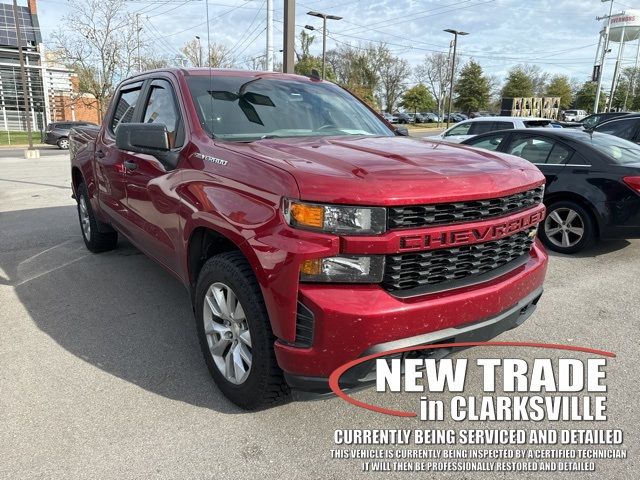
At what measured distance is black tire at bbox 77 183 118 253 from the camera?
564cm

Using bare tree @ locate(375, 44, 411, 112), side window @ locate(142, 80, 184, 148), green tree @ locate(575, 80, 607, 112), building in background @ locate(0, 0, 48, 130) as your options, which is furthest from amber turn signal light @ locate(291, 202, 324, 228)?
green tree @ locate(575, 80, 607, 112)

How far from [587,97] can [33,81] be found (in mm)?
72728

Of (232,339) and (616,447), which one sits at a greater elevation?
(232,339)

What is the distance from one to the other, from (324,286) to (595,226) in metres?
4.80

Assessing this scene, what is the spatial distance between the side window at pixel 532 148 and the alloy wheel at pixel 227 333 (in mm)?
5139

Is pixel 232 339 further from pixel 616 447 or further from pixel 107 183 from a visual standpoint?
pixel 107 183

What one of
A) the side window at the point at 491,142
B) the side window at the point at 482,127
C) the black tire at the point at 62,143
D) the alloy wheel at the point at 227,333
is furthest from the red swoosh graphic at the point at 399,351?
the black tire at the point at 62,143

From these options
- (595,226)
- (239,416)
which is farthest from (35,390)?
(595,226)

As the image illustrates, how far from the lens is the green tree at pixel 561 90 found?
7525 centimetres

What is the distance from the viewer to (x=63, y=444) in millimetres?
2490

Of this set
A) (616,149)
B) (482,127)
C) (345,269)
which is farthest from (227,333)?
(482,127)

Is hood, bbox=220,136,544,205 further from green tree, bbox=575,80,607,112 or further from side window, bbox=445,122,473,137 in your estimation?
green tree, bbox=575,80,607,112

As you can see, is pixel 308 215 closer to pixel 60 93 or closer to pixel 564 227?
pixel 564 227

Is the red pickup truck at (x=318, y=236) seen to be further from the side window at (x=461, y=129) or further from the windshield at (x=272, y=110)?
the side window at (x=461, y=129)
